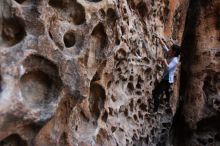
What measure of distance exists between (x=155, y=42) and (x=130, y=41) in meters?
0.65

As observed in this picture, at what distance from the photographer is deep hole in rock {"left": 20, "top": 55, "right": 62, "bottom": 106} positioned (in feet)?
9.24

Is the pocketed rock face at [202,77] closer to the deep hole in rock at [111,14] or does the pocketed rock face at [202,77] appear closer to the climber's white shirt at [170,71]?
the climber's white shirt at [170,71]

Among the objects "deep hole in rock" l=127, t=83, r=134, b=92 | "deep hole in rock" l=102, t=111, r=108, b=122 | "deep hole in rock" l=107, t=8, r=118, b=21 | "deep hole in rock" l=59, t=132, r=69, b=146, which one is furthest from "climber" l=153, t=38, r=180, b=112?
"deep hole in rock" l=59, t=132, r=69, b=146

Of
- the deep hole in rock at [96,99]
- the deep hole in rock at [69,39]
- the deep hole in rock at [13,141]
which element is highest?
the deep hole in rock at [69,39]

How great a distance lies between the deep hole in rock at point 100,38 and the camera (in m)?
3.46

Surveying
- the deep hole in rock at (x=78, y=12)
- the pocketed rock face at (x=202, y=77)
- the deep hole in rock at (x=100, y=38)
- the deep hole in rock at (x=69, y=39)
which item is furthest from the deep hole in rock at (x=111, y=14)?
the pocketed rock face at (x=202, y=77)

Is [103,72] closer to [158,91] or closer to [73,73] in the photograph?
[73,73]

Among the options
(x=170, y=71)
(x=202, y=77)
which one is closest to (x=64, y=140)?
(x=170, y=71)

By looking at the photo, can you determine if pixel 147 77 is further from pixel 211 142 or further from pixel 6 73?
pixel 6 73

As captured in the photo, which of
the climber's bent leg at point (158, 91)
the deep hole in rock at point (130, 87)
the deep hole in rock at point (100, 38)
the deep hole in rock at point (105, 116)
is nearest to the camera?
the deep hole in rock at point (100, 38)

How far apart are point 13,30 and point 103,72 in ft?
3.43

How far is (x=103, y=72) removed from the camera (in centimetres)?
369

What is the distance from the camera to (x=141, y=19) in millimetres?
4684

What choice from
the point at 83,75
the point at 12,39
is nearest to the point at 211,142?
the point at 83,75
